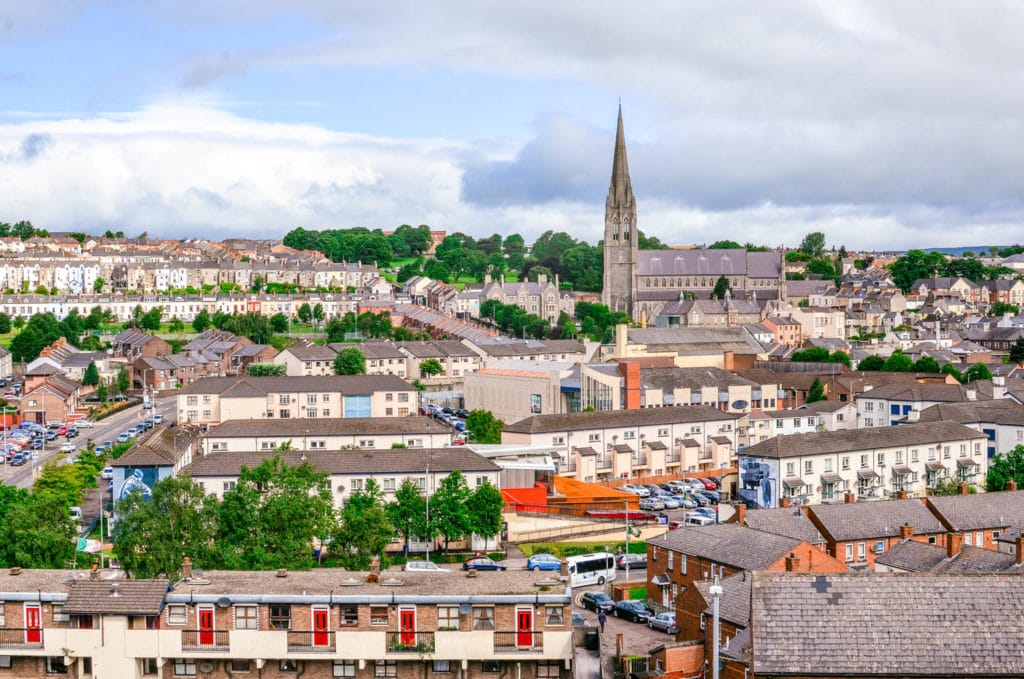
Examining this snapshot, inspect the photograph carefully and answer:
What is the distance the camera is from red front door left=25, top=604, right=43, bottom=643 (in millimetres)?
19656

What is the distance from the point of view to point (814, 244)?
176 meters

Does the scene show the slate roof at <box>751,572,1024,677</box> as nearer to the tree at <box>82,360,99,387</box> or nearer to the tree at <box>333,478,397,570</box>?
the tree at <box>333,478,397,570</box>

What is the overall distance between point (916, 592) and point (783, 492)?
27.7 meters

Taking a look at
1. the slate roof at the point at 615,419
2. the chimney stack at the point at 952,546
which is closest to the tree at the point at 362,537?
the chimney stack at the point at 952,546

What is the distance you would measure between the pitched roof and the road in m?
29.2

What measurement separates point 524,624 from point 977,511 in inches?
711

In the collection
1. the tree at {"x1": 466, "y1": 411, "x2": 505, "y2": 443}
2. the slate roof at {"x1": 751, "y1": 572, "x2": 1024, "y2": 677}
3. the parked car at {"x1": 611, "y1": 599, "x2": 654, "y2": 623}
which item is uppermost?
the slate roof at {"x1": 751, "y1": 572, "x2": 1024, "y2": 677}

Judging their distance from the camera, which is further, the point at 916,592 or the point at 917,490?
the point at 917,490

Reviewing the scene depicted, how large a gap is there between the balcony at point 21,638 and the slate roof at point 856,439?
29.0m

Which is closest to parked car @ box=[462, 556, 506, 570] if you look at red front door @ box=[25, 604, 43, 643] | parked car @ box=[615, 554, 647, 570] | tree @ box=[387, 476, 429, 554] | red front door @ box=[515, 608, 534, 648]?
tree @ box=[387, 476, 429, 554]

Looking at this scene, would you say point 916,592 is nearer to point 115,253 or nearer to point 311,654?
point 311,654

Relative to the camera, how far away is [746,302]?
112 metres

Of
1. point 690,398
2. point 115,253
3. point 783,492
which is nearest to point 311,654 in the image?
point 783,492

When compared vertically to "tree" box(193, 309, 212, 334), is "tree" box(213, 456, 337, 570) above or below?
below
